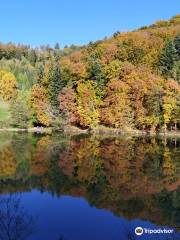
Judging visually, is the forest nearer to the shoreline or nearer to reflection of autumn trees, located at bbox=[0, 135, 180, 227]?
the shoreline

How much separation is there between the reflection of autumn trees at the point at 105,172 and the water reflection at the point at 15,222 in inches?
200

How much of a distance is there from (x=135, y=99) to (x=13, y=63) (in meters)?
89.8

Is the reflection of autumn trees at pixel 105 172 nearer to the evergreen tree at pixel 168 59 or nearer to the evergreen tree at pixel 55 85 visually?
the evergreen tree at pixel 168 59

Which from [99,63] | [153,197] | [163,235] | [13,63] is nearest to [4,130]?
[99,63]

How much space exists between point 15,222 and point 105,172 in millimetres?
17910

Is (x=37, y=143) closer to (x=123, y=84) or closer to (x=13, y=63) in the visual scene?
(x=123, y=84)

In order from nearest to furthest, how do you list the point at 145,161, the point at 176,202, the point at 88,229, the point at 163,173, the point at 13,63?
1. the point at 88,229
2. the point at 176,202
3. the point at 163,173
4. the point at 145,161
5. the point at 13,63

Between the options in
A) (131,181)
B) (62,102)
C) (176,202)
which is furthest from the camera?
(62,102)

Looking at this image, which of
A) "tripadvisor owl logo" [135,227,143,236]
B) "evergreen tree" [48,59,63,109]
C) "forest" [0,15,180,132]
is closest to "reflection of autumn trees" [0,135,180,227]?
"tripadvisor owl logo" [135,227,143,236]

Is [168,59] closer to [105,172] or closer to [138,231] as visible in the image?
[105,172]

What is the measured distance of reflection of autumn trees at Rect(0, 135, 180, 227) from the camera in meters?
29.4

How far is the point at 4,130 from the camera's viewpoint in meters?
86.8

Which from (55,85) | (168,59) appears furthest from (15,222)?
(168,59)

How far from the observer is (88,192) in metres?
32.0
